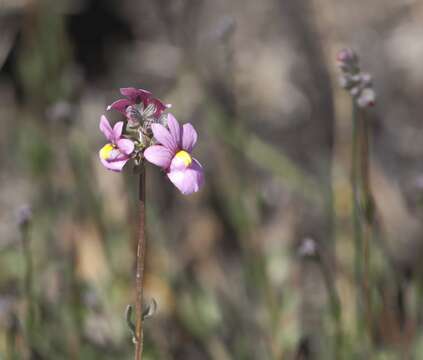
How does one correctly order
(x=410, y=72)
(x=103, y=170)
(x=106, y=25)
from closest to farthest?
(x=103, y=170)
(x=410, y=72)
(x=106, y=25)

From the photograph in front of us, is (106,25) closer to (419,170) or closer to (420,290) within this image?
(419,170)

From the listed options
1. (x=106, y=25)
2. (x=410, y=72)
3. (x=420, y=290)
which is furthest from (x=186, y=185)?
(x=106, y=25)

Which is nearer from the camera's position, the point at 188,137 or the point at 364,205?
the point at 188,137

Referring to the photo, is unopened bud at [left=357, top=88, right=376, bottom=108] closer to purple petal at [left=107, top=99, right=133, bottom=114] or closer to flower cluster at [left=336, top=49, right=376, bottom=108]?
flower cluster at [left=336, top=49, right=376, bottom=108]

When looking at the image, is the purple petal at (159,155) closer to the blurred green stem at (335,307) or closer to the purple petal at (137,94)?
the purple petal at (137,94)

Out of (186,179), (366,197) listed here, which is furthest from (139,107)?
(366,197)

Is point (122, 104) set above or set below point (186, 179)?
above

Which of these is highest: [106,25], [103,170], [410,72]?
[106,25]

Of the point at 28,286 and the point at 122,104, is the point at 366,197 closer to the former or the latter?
the point at 122,104
